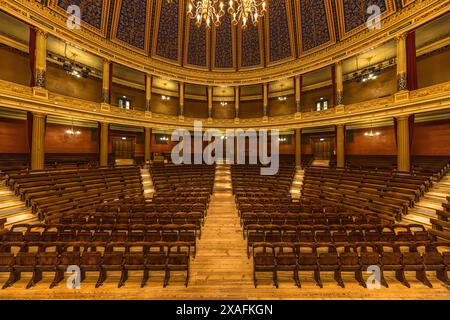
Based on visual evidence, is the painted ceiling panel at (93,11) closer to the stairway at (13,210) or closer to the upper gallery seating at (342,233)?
the stairway at (13,210)

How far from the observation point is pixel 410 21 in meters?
10.7

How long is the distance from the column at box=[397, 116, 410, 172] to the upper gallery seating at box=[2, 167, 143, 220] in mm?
14479

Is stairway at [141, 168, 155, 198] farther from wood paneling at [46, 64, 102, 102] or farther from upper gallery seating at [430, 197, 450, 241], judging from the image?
upper gallery seating at [430, 197, 450, 241]

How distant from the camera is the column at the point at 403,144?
10727 millimetres

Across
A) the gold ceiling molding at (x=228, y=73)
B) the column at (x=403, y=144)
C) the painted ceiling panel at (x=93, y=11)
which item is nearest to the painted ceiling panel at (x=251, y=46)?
the gold ceiling molding at (x=228, y=73)

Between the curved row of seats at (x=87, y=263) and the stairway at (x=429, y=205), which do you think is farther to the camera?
the stairway at (x=429, y=205)

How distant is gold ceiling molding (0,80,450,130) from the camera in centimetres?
967

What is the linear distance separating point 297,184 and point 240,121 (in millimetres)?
8520

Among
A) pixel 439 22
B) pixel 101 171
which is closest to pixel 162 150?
pixel 101 171

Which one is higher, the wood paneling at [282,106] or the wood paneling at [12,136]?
the wood paneling at [282,106]

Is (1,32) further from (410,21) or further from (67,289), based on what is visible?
(410,21)

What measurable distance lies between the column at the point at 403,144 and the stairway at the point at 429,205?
178cm

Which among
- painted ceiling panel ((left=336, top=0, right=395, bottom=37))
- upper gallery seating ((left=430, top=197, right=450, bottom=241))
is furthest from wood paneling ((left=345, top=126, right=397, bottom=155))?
upper gallery seating ((left=430, top=197, right=450, bottom=241))
